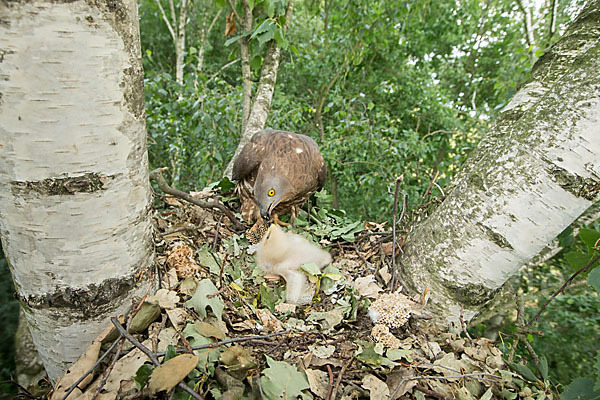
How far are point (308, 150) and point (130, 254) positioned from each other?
1.67m

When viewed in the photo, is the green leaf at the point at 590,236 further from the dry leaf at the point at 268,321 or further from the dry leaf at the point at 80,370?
the dry leaf at the point at 80,370

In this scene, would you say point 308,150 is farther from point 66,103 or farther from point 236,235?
point 66,103

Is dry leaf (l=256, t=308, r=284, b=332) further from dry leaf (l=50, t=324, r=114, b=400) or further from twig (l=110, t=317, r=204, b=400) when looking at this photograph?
dry leaf (l=50, t=324, r=114, b=400)

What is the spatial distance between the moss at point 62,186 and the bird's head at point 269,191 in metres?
1.30

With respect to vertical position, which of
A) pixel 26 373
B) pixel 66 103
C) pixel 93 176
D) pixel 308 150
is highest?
pixel 66 103

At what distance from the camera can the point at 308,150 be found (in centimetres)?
254

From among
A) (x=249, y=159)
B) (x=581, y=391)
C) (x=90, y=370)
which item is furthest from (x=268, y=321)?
(x=249, y=159)

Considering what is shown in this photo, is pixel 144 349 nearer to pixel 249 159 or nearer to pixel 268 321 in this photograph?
pixel 268 321

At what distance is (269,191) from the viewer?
7.41 feet

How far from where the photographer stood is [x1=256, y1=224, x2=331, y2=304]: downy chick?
1.59 metres

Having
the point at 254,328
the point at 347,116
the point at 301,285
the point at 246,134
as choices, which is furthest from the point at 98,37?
the point at 347,116

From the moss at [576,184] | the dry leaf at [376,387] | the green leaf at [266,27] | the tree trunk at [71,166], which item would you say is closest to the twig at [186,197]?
the tree trunk at [71,166]

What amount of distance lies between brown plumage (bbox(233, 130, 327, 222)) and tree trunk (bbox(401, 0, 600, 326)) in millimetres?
1046

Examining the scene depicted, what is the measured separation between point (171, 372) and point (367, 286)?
3.29ft
